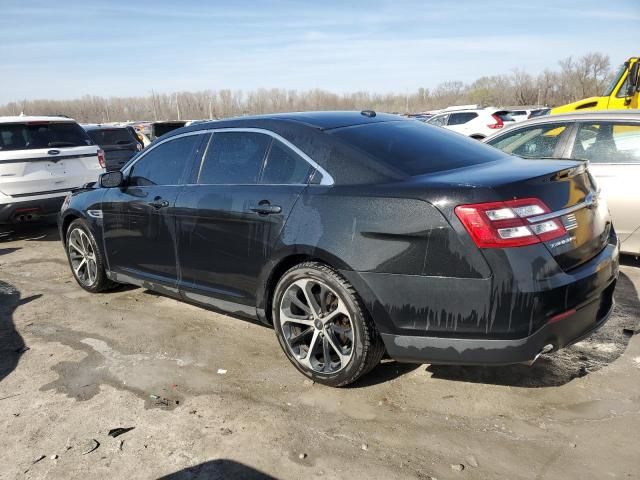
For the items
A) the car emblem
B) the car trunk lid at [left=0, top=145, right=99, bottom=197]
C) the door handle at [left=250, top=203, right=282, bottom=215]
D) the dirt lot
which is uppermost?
the car emblem

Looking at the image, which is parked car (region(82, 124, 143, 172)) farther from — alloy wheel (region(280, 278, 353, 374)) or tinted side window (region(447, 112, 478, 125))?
alloy wheel (region(280, 278, 353, 374))

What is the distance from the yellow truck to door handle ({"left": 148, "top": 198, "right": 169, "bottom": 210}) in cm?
838

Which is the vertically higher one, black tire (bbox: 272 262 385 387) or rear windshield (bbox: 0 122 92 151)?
rear windshield (bbox: 0 122 92 151)

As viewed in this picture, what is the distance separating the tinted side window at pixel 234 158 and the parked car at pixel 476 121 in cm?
1321

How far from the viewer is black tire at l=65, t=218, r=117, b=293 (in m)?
5.20

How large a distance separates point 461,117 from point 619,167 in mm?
12998

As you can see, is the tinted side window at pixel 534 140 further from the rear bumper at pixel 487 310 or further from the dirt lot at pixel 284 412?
the rear bumper at pixel 487 310

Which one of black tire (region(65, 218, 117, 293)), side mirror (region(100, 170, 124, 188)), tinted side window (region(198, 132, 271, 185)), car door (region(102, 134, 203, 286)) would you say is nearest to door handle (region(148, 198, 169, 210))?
car door (region(102, 134, 203, 286))

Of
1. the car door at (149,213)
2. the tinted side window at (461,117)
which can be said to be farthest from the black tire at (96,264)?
the tinted side window at (461,117)

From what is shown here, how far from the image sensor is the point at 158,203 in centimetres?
435

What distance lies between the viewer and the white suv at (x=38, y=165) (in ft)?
23.8

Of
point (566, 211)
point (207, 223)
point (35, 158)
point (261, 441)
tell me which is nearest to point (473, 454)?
point (261, 441)

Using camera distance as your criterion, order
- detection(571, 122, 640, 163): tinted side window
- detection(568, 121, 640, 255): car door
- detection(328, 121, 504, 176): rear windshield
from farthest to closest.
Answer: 1. detection(571, 122, 640, 163): tinted side window
2. detection(568, 121, 640, 255): car door
3. detection(328, 121, 504, 176): rear windshield

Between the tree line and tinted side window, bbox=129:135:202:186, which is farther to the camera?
the tree line
